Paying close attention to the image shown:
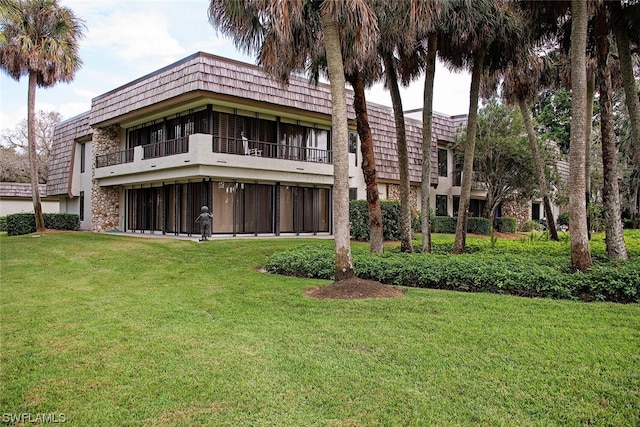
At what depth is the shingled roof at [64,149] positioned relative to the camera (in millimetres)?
24625

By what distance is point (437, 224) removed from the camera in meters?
24.8

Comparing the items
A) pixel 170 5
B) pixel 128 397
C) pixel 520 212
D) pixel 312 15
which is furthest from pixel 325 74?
pixel 520 212

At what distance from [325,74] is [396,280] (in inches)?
258

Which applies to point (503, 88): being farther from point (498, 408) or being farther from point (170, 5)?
point (498, 408)

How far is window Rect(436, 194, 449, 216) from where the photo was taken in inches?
1056

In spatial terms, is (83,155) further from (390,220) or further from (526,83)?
(526,83)

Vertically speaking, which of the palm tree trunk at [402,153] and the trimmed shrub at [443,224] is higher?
the palm tree trunk at [402,153]

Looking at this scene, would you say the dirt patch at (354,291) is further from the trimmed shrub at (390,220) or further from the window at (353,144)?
the window at (353,144)

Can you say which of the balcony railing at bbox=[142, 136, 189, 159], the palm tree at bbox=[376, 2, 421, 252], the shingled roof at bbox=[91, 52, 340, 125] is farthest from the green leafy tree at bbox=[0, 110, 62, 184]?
the palm tree at bbox=[376, 2, 421, 252]

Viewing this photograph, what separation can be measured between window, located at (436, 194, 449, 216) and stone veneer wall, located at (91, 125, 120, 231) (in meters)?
18.1

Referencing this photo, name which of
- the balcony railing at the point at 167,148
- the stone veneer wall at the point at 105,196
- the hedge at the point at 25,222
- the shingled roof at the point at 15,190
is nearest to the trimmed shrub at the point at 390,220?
the balcony railing at the point at 167,148

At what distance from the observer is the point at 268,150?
19906 mm

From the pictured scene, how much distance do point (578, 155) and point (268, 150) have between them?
13.6m

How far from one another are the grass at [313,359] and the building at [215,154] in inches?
413
